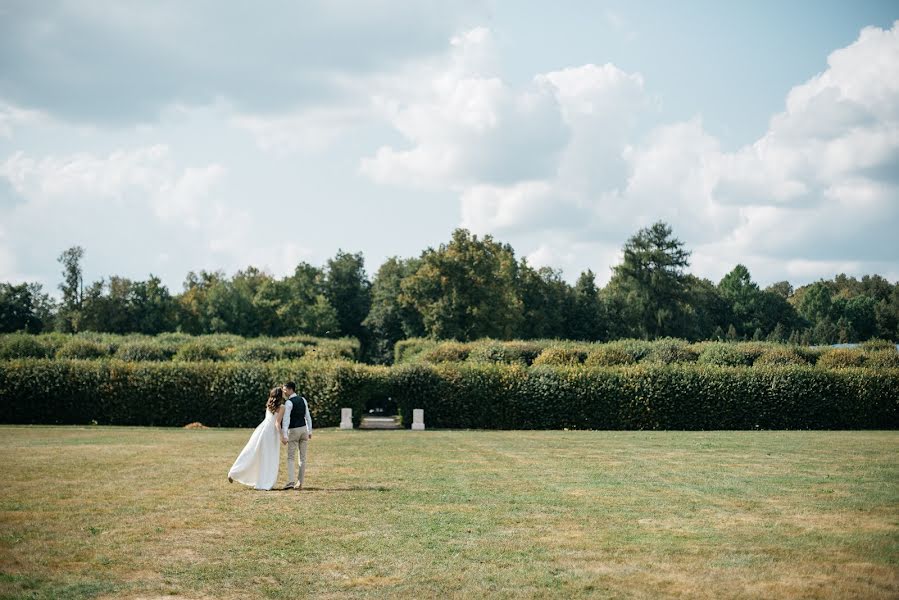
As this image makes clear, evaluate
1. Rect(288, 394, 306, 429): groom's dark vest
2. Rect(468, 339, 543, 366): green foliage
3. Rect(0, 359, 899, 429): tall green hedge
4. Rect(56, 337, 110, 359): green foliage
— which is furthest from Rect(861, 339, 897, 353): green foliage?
Rect(56, 337, 110, 359): green foliage

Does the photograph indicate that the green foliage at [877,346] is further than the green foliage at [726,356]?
Yes

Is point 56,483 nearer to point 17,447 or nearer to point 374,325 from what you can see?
point 17,447

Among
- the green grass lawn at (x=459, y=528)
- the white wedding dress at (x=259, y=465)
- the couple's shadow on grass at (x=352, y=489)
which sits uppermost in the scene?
the white wedding dress at (x=259, y=465)

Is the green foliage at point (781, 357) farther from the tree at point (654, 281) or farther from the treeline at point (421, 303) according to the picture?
the tree at point (654, 281)

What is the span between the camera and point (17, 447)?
23438 mm

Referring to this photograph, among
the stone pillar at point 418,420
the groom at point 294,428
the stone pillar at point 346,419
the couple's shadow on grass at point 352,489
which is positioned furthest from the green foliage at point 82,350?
the couple's shadow on grass at point 352,489

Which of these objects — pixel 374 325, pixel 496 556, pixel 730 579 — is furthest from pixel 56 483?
pixel 374 325

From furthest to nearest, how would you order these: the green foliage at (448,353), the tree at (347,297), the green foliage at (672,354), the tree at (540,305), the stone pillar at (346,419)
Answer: the tree at (347,297) < the tree at (540,305) < the green foliage at (448,353) < the green foliage at (672,354) < the stone pillar at (346,419)

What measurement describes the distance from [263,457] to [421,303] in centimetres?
5526

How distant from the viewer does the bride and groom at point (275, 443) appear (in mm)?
16125

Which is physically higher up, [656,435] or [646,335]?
[646,335]

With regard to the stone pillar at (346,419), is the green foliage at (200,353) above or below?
above

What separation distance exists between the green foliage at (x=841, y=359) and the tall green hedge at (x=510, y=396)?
20.5 ft

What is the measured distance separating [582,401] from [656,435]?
6.19 m
